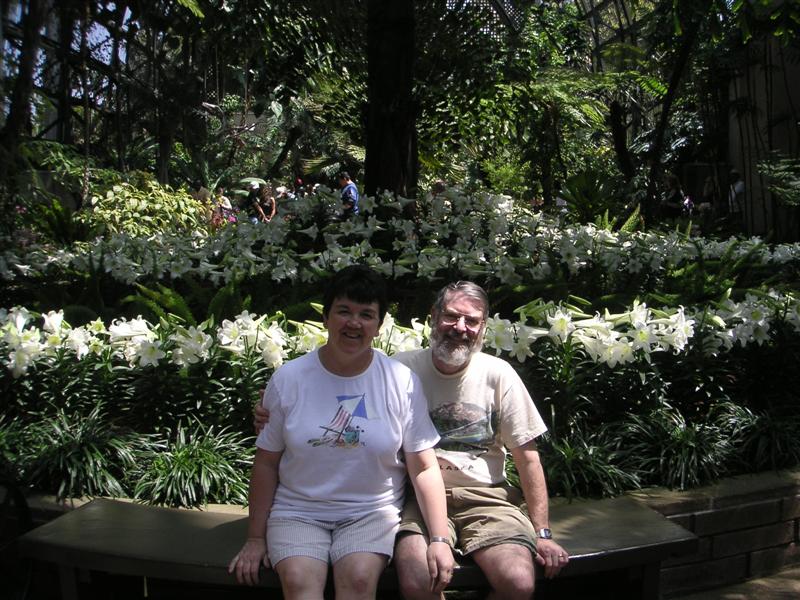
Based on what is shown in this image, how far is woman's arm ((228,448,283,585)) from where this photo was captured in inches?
104

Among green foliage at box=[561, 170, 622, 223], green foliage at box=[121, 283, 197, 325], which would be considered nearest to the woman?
green foliage at box=[121, 283, 197, 325]

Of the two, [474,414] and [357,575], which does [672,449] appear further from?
[357,575]

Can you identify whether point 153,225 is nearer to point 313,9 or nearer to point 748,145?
point 313,9

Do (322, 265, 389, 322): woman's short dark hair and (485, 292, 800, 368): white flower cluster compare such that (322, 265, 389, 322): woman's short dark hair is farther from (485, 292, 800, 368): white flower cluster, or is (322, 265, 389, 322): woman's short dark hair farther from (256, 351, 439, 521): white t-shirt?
(485, 292, 800, 368): white flower cluster

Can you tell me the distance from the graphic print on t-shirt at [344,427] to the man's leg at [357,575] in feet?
1.14

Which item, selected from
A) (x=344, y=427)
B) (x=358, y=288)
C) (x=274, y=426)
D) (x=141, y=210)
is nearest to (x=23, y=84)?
(x=358, y=288)

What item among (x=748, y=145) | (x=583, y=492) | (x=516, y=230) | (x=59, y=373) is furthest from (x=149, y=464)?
(x=748, y=145)


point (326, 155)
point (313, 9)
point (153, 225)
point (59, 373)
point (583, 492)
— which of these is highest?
point (326, 155)

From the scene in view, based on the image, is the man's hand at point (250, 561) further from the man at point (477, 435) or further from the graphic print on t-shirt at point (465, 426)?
the graphic print on t-shirt at point (465, 426)

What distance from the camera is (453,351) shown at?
2963 millimetres

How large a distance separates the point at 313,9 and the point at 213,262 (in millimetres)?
2750

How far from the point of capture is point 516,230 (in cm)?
714

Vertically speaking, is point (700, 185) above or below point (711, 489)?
above

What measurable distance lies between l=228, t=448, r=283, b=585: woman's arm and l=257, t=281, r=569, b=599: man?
0.53 ft
